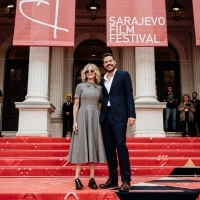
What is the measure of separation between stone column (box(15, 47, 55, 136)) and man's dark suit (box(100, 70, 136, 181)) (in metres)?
5.15

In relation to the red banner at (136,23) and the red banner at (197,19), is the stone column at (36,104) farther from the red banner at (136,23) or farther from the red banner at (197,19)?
the red banner at (197,19)

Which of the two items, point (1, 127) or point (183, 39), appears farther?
point (183, 39)

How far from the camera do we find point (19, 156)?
718 cm

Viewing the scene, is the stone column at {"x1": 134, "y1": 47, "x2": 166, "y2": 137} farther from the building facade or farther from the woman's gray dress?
the woman's gray dress

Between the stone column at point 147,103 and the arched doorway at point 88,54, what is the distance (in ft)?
14.6

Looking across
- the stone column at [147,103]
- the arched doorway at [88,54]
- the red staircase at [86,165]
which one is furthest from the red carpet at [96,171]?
the arched doorway at [88,54]

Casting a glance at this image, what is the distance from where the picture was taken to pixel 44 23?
8.58 m

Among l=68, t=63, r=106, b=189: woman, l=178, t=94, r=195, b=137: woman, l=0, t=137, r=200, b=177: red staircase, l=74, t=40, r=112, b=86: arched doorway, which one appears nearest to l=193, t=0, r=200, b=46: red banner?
l=0, t=137, r=200, b=177: red staircase

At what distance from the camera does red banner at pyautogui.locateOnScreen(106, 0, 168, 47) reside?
8.38 meters

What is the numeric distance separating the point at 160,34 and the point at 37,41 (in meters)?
3.53

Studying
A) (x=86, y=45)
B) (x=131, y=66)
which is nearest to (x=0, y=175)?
(x=131, y=66)

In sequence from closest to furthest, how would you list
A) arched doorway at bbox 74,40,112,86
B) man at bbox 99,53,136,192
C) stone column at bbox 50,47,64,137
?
man at bbox 99,53,136,192, stone column at bbox 50,47,64,137, arched doorway at bbox 74,40,112,86

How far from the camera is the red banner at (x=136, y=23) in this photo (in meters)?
8.38

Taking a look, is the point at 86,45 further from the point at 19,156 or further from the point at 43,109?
the point at 19,156
